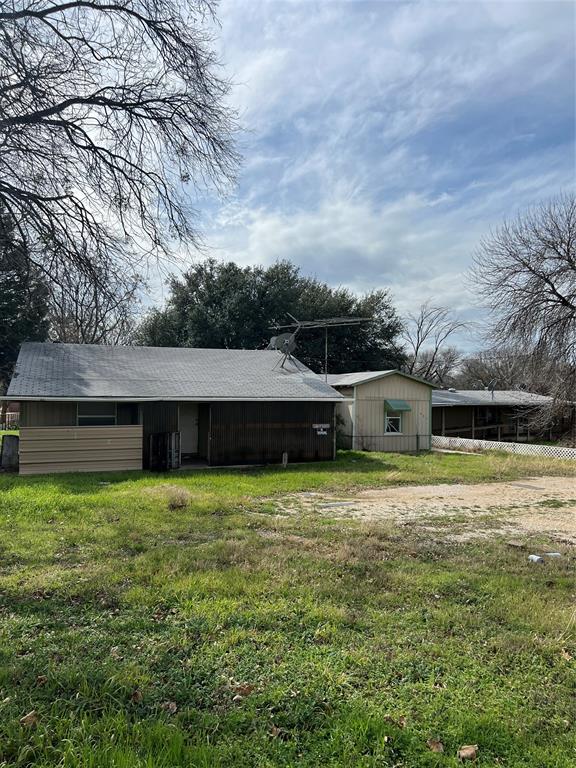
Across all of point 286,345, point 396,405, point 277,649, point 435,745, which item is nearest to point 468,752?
point 435,745

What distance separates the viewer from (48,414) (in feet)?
45.5

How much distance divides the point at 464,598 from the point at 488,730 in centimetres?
208

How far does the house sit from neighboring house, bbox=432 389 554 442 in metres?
12.1

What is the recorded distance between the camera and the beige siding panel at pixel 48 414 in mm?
13586

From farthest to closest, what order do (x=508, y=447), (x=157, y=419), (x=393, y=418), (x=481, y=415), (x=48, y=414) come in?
(x=481, y=415) < (x=508, y=447) < (x=393, y=418) < (x=157, y=419) < (x=48, y=414)

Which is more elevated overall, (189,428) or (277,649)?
(189,428)

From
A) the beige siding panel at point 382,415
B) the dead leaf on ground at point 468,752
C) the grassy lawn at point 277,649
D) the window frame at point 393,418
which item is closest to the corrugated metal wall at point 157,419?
the grassy lawn at point 277,649

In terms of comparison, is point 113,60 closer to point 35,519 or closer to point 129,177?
point 129,177

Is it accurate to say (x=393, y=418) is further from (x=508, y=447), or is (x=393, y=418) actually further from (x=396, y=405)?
A: (x=508, y=447)

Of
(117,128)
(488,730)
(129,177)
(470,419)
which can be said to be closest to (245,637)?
(488,730)

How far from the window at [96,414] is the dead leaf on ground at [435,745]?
13.2 meters

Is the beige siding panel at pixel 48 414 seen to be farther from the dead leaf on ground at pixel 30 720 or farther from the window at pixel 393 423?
the window at pixel 393 423

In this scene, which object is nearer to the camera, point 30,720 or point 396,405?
point 30,720

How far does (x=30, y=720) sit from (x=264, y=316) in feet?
92.5
